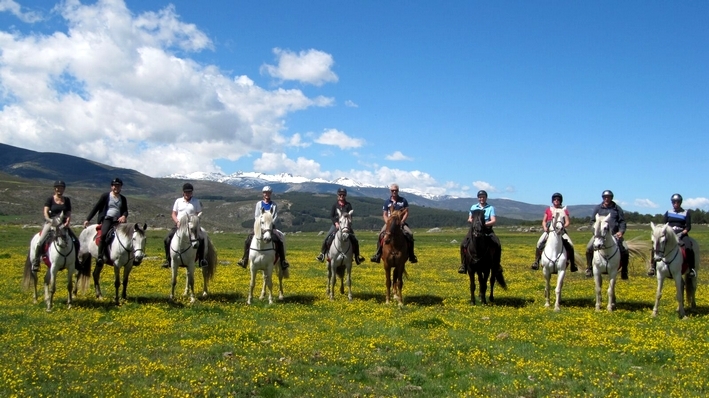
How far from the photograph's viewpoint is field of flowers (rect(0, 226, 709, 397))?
877 centimetres

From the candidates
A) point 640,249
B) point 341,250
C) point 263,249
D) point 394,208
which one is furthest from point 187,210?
point 640,249

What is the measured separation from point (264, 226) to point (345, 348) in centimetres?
705

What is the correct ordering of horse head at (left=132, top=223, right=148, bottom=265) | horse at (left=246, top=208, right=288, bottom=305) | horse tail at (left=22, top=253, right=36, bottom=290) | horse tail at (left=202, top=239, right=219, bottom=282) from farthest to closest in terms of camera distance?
horse tail at (left=202, top=239, right=219, bottom=282) → horse at (left=246, top=208, right=288, bottom=305) → horse tail at (left=22, top=253, right=36, bottom=290) → horse head at (left=132, top=223, right=148, bottom=265)

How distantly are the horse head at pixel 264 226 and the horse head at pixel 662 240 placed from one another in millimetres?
11834

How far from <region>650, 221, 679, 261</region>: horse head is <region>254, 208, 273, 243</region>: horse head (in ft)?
38.8

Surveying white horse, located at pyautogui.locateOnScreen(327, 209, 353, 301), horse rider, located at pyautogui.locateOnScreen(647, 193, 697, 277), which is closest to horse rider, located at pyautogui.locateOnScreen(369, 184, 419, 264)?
white horse, located at pyautogui.locateOnScreen(327, 209, 353, 301)

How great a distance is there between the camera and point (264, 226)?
57.0 feet

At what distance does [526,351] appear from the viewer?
1122 centimetres

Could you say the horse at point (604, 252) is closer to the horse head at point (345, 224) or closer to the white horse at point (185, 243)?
the horse head at point (345, 224)

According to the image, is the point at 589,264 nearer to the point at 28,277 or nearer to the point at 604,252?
the point at 604,252

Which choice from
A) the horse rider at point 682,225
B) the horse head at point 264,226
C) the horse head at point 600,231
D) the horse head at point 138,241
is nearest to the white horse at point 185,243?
the horse head at point 138,241

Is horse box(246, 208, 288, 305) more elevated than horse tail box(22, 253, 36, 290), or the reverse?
horse box(246, 208, 288, 305)

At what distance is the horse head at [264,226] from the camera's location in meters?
17.3

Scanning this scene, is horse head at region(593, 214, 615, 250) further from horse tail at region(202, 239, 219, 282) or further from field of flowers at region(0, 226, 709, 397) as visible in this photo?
horse tail at region(202, 239, 219, 282)
